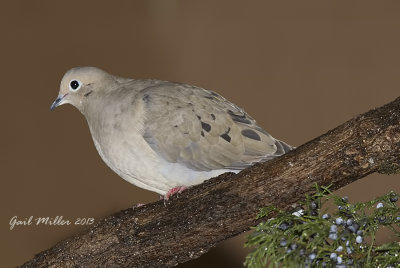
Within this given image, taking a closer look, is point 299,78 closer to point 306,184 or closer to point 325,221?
point 306,184

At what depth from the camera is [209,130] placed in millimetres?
1608

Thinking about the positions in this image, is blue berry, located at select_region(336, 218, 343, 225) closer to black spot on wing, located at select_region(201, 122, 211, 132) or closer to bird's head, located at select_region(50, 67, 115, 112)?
black spot on wing, located at select_region(201, 122, 211, 132)

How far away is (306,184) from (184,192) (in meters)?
0.29

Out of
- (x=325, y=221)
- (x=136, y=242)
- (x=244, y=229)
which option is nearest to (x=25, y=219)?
(x=136, y=242)

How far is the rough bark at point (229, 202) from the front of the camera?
1188 mm

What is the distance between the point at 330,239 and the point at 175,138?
64cm

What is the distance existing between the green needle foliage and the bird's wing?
546 mm

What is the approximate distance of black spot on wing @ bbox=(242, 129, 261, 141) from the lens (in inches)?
63.9

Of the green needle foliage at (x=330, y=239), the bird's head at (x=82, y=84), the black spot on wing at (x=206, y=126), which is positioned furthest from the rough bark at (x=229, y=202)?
the bird's head at (x=82, y=84)

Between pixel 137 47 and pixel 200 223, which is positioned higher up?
pixel 137 47

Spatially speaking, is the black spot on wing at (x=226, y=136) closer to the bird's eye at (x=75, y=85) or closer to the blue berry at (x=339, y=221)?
the bird's eye at (x=75, y=85)

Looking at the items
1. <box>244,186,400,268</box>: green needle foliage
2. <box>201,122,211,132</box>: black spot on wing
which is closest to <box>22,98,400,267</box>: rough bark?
<box>244,186,400,268</box>: green needle foliage

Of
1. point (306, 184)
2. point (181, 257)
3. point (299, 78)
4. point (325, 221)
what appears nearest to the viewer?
point (325, 221)

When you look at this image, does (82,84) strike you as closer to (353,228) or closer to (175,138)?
(175,138)
